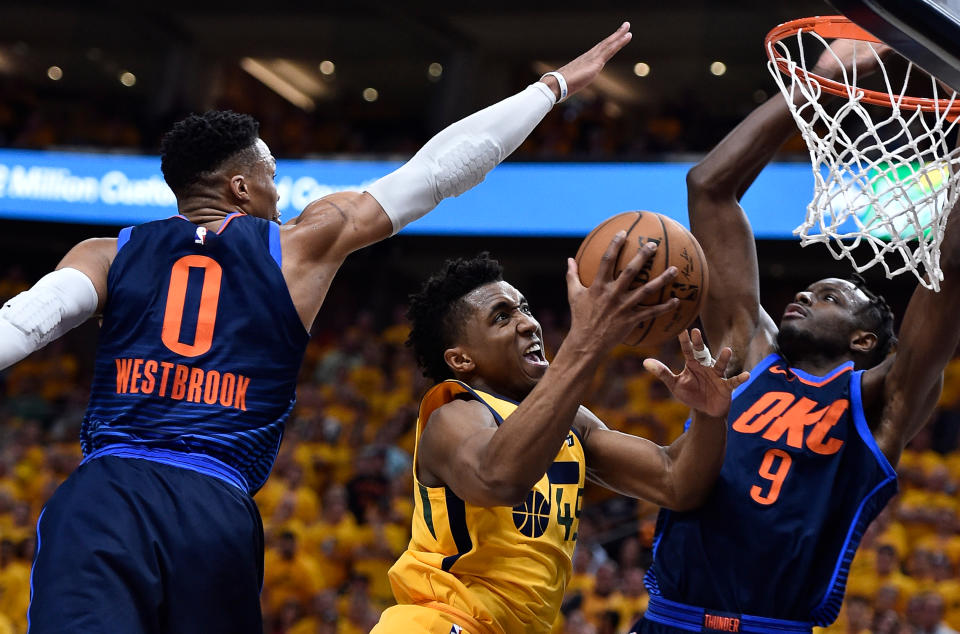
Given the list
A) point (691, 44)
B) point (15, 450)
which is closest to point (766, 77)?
point (691, 44)

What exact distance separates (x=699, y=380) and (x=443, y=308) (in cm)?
90

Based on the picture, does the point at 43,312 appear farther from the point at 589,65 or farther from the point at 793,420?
the point at 793,420

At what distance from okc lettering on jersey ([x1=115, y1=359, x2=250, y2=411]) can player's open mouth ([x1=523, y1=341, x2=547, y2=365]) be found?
0.90 metres

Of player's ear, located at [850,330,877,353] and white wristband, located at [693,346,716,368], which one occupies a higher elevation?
player's ear, located at [850,330,877,353]

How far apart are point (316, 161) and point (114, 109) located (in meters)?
5.37

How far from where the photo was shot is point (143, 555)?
246cm

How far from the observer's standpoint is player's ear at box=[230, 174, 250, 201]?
9.53 feet

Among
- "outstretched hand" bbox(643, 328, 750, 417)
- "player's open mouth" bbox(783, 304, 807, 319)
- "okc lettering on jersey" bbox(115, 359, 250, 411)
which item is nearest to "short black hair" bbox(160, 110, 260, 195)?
"okc lettering on jersey" bbox(115, 359, 250, 411)

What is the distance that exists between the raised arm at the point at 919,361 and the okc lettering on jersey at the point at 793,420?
5.0 inches

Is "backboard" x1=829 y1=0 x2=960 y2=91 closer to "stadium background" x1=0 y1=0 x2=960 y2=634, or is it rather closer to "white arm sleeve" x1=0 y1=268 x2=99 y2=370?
"white arm sleeve" x1=0 y1=268 x2=99 y2=370

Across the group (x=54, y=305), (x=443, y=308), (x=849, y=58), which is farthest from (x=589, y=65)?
(x=54, y=305)

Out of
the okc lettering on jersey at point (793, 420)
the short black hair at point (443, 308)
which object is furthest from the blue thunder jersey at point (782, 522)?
the short black hair at point (443, 308)

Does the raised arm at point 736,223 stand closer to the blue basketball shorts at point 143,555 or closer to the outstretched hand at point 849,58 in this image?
the outstretched hand at point 849,58

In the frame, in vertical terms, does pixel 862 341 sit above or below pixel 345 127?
below
